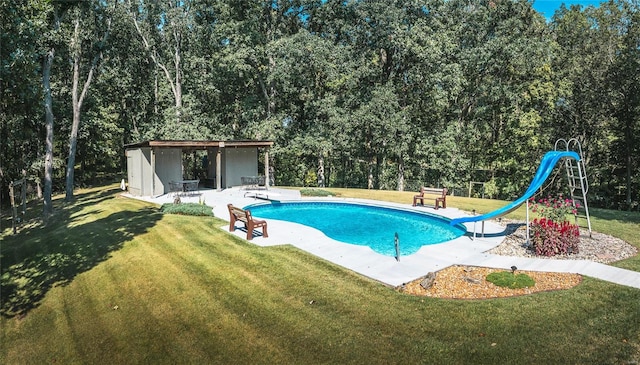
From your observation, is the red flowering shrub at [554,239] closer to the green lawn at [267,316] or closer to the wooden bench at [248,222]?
the green lawn at [267,316]

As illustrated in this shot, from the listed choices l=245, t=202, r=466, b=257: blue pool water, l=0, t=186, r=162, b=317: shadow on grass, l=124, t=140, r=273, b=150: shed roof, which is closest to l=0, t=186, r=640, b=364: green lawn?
l=0, t=186, r=162, b=317: shadow on grass

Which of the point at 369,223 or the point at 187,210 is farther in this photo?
the point at 369,223

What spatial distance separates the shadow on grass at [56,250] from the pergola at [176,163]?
426cm

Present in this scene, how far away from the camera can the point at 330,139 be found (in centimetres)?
2391

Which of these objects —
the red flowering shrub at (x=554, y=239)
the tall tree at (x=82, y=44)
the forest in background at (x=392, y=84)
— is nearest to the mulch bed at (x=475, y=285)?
the red flowering shrub at (x=554, y=239)

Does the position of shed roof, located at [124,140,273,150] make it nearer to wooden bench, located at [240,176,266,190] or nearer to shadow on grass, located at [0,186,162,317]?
wooden bench, located at [240,176,266,190]

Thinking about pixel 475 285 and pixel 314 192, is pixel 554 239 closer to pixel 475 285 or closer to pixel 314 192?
pixel 475 285

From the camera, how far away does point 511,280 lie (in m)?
6.81

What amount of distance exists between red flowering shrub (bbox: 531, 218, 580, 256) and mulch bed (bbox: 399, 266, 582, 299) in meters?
1.55

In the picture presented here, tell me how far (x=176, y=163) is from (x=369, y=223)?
11.9m

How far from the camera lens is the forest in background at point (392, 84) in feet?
69.6

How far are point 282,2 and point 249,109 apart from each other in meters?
7.69

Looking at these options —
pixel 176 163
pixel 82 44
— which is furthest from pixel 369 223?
pixel 82 44

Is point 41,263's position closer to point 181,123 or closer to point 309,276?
point 309,276
